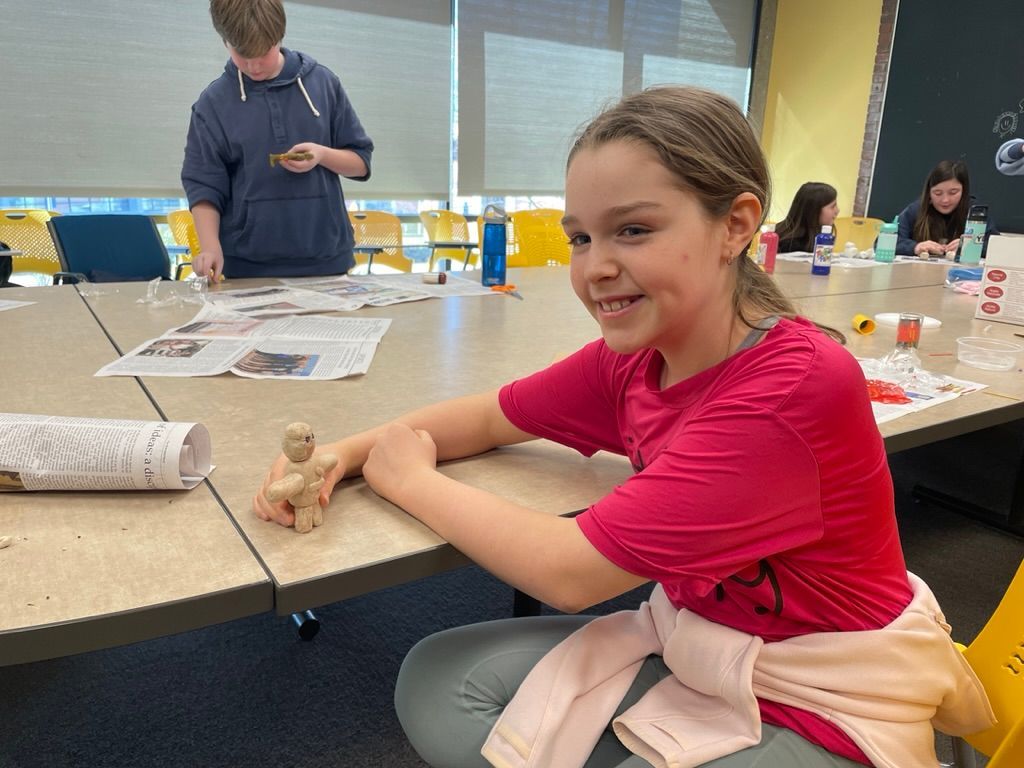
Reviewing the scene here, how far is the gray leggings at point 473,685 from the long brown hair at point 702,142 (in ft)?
1.57

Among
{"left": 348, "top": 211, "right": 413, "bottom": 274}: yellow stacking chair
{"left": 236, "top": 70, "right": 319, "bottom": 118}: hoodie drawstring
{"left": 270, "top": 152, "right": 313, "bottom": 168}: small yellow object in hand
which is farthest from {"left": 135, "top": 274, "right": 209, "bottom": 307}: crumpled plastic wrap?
{"left": 348, "top": 211, "right": 413, "bottom": 274}: yellow stacking chair

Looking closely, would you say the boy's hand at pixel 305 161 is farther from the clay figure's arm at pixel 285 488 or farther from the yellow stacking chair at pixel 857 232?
the yellow stacking chair at pixel 857 232

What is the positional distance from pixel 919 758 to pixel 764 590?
0.73 feet

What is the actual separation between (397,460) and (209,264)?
1541 mm

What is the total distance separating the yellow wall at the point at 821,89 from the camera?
19.2 feet

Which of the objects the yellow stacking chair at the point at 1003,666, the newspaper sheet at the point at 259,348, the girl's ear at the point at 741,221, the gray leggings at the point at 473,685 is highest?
the girl's ear at the point at 741,221

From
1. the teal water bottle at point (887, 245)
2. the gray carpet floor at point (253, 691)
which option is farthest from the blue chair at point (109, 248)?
the teal water bottle at point (887, 245)

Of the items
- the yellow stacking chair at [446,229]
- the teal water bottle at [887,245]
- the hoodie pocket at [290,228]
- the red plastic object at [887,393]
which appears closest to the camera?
the red plastic object at [887,393]

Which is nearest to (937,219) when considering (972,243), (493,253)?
(972,243)

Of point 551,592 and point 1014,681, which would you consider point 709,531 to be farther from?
point 1014,681

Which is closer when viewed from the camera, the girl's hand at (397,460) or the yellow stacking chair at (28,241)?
the girl's hand at (397,460)

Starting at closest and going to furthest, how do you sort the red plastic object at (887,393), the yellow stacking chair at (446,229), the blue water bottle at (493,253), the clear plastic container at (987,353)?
the red plastic object at (887,393) < the clear plastic container at (987,353) < the blue water bottle at (493,253) < the yellow stacking chair at (446,229)

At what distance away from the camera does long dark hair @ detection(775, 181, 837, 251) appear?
12.7 feet

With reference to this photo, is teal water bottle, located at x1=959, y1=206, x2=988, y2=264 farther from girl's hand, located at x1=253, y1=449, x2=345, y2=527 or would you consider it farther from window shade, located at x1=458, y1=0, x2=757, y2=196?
girl's hand, located at x1=253, y1=449, x2=345, y2=527
